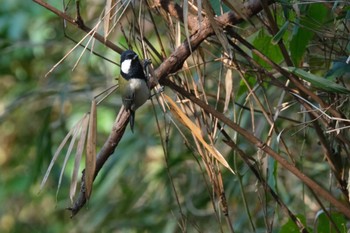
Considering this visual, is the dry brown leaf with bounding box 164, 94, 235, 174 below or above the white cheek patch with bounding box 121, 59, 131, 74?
below

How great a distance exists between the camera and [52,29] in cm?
408

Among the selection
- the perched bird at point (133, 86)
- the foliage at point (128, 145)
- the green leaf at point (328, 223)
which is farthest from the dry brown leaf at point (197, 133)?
the green leaf at point (328, 223)

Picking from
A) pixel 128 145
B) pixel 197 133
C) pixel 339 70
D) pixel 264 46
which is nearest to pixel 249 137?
pixel 197 133

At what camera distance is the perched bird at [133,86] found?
1713 mm

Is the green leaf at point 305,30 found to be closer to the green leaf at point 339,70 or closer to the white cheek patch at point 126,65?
the green leaf at point 339,70

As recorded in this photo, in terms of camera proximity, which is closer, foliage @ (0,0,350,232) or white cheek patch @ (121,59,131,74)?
white cheek patch @ (121,59,131,74)

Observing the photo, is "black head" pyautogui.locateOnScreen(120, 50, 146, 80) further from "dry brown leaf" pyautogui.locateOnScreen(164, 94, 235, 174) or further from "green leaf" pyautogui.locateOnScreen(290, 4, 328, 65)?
"green leaf" pyautogui.locateOnScreen(290, 4, 328, 65)

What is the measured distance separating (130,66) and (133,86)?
5 cm

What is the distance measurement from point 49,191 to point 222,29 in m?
2.45

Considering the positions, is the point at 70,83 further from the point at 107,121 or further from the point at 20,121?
the point at 20,121

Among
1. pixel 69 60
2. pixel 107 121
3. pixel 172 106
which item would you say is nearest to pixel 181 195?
pixel 107 121

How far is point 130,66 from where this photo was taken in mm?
1740

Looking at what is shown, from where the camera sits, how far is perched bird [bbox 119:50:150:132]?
171cm

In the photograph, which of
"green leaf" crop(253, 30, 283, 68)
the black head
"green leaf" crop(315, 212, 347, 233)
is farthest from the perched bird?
"green leaf" crop(315, 212, 347, 233)
